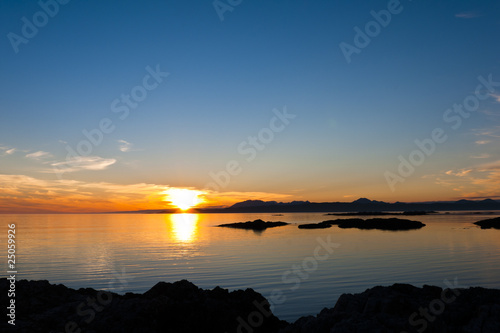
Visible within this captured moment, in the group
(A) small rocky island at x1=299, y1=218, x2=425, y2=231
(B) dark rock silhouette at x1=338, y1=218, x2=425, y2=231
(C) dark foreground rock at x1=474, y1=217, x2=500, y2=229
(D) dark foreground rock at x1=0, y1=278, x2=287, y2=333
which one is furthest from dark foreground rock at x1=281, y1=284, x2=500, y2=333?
(C) dark foreground rock at x1=474, y1=217, x2=500, y2=229

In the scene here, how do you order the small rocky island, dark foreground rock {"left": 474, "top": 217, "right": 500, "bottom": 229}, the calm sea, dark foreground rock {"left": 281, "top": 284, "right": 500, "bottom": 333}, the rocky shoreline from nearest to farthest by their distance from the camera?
dark foreground rock {"left": 281, "top": 284, "right": 500, "bottom": 333} → the rocky shoreline → the calm sea → dark foreground rock {"left": 474, "top": 217, "right": 500, "bottom": 229} → the small rocky island

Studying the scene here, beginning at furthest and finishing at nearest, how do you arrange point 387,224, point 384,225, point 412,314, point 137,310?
point 387,224 < point 384,225 < point 137,310 < point 412,314

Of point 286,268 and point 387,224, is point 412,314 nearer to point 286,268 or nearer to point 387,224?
point 286,268

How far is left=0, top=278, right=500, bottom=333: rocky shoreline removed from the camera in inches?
421

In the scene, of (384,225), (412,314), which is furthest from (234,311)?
(384,225)

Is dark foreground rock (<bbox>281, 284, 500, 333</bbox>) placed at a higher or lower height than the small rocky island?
higher

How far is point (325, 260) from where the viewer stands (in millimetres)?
38312

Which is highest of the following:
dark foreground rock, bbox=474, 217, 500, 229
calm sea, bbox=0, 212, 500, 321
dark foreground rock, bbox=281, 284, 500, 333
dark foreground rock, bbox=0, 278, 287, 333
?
dark foreground rock, bbox=281, 284, 500, 333

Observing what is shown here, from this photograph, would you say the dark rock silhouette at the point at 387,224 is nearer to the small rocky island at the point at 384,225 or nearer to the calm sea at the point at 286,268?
the small rocky island at the point at 384,225

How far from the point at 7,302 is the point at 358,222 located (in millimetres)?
95557

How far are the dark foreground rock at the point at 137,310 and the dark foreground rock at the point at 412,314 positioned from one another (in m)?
3.43

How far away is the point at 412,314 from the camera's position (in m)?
11.3

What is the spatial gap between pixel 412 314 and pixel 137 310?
401 inches

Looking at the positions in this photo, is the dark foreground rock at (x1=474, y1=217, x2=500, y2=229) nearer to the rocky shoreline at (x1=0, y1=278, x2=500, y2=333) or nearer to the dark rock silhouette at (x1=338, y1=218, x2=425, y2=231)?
the dark rock silhouette at (x1=338, y1=218, x2=425, y2=231)
